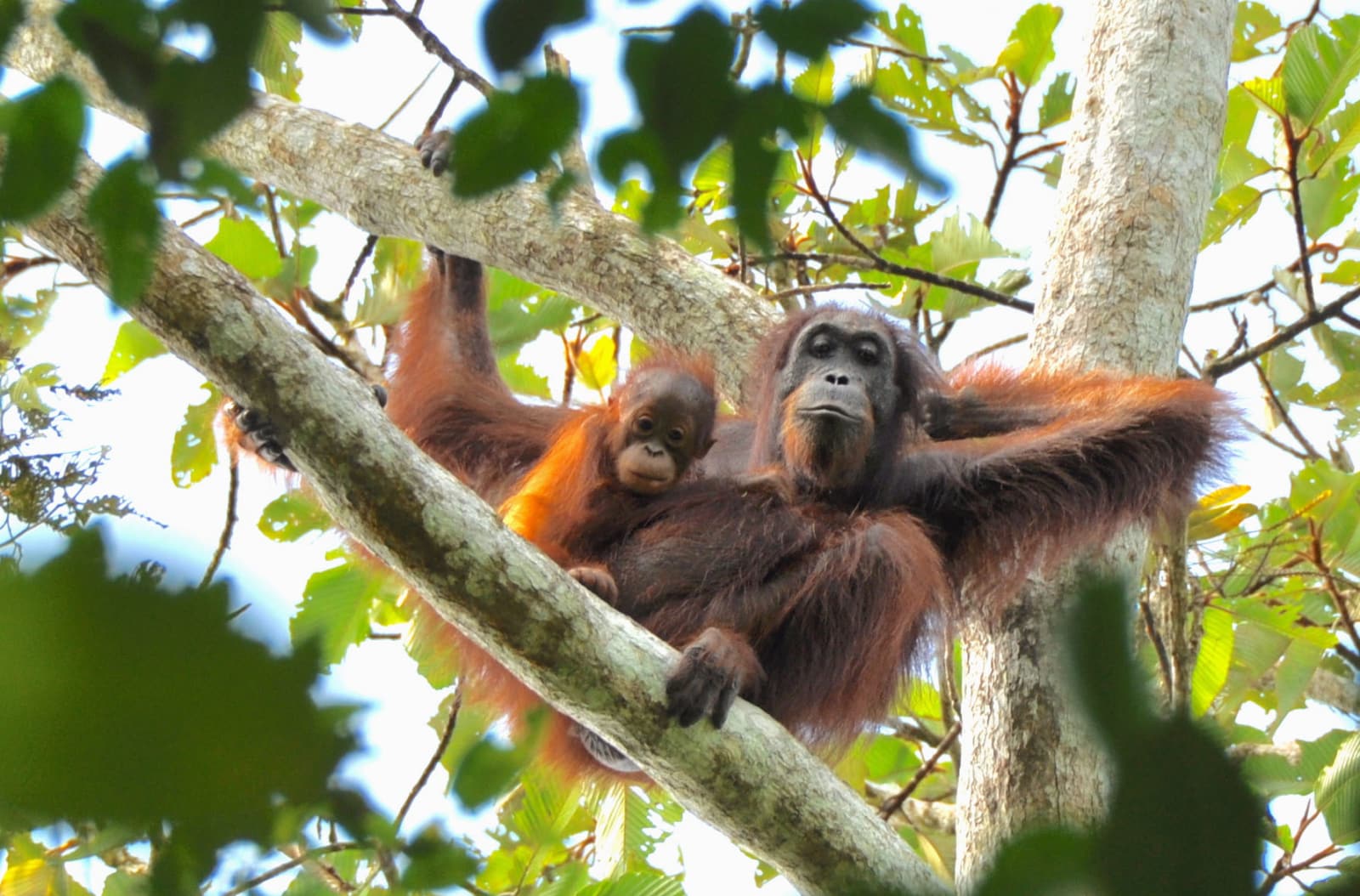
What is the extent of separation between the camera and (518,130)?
114 centimetres

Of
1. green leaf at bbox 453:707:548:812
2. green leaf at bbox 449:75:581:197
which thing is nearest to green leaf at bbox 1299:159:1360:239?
green leaf at bbox 449:75:581:197

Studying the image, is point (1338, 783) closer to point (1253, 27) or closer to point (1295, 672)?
point (1295, 672)

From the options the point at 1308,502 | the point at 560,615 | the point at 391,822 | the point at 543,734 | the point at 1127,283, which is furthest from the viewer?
the point at 1308,502

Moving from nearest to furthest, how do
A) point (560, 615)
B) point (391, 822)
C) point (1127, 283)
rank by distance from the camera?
point (391, 822)
point (560, 615)
point (1127, 283)

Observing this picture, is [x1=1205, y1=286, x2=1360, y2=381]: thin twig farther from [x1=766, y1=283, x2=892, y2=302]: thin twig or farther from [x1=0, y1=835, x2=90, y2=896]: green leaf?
[x1=0, y1=835, x2=90, y2=896]: green leaf

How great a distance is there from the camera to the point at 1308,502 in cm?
516

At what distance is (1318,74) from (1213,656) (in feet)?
6.45

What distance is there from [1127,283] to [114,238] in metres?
3.64

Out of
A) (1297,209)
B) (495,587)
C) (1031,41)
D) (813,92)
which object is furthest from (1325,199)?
(813,92)

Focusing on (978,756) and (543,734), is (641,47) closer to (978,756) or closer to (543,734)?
(543,734)

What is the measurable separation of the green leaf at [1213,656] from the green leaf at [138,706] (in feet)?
14.6

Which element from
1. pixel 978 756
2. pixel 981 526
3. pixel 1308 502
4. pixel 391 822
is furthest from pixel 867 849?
pixel 1308 502

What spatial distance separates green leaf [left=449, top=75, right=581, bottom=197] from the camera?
3.74 ft

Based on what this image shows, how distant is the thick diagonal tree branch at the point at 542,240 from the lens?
489cm
